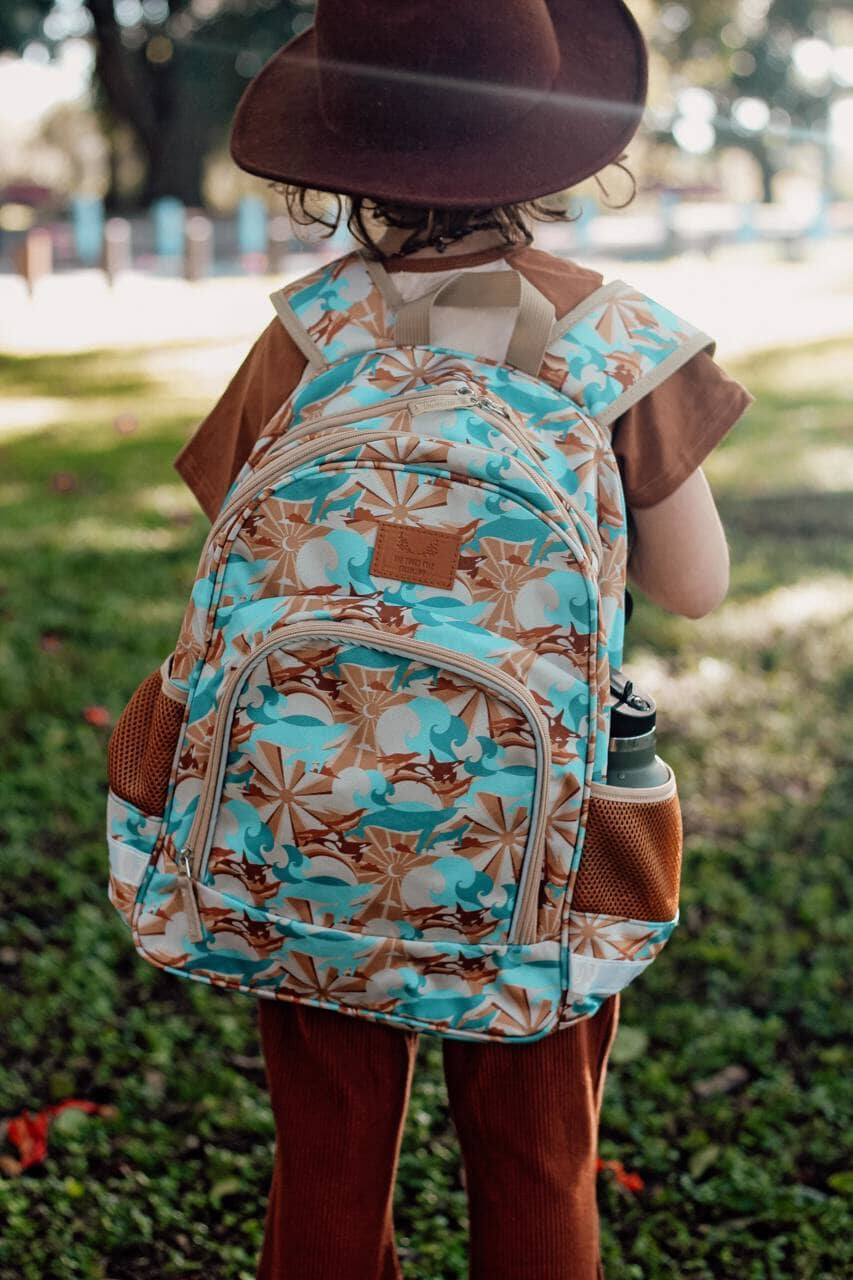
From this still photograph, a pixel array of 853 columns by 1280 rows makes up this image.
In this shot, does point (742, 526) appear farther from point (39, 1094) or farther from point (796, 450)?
point (39, 1094)

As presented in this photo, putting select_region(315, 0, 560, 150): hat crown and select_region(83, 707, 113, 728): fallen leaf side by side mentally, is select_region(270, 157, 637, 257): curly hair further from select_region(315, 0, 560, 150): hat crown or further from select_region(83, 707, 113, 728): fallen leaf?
select_region(83, 707, 113, 728): fallen leaf

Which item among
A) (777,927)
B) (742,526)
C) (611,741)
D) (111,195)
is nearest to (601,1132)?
(777,927)

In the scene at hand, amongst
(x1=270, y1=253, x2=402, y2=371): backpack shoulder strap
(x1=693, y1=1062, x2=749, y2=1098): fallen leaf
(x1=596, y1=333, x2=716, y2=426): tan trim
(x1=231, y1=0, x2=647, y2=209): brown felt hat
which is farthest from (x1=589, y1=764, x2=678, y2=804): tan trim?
(x1=693, y1=1062, x2=749, y2=1098): fallen leaf

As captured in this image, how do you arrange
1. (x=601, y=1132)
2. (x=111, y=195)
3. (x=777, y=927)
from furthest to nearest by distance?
(x=111, y=195), (x=777, y=927), (x=601, y=1132)

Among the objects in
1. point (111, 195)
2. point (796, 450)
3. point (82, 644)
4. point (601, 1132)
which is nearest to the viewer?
point (601, 1132)

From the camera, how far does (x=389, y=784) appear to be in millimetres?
1562

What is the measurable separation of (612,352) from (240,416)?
1.58 feet

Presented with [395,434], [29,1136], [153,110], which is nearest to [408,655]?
[395,434]

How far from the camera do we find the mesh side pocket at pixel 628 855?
5.32 feet

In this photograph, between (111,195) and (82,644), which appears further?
(111,195)

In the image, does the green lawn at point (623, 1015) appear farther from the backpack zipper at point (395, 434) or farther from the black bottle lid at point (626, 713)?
the backpack zipper at point (395, 434)

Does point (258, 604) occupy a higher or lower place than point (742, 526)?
higher

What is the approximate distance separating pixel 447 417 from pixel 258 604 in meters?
0.29

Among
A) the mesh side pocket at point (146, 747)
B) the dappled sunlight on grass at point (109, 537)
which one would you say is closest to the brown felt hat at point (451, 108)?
the mesh side pocket at point (146, 747)
